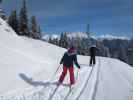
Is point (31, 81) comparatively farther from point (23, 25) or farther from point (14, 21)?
point (14, 21)

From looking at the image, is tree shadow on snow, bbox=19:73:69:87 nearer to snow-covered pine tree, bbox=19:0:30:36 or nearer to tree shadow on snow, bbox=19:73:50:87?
tree shadow on snow, bbox=19:73:50:87

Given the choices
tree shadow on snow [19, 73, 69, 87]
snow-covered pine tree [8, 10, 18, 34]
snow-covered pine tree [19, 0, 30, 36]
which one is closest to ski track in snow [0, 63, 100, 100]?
tree shadow on snow [19, 73, 69, 87]

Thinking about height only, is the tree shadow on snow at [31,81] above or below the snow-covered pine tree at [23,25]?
below

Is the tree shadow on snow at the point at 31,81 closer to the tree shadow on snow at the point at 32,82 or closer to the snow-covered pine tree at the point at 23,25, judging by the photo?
the tree shadow on snow at the point at 32,82

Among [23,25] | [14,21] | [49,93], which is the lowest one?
[49,93]

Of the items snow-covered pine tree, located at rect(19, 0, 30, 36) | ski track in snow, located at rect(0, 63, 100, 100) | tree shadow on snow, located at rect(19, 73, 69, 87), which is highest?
snow-covered pine tree, located at rect(19, 0, 30, 36)

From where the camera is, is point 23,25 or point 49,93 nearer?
point 49,93

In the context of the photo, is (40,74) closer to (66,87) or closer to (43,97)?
(66,87)

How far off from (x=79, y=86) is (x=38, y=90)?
197 centimetres

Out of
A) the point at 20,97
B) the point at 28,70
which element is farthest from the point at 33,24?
the point at 20,97

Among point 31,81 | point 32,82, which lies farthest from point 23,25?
point 32,82

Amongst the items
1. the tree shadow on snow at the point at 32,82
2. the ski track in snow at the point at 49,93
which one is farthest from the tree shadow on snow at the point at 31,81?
the ski track in snow at the point at 49,93

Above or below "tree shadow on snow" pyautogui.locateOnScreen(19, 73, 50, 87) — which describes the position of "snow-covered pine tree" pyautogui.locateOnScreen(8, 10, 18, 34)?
above

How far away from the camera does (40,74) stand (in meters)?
11.4
